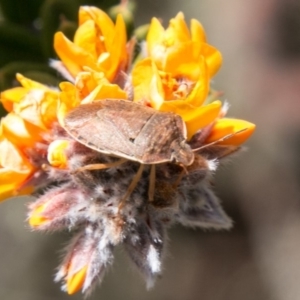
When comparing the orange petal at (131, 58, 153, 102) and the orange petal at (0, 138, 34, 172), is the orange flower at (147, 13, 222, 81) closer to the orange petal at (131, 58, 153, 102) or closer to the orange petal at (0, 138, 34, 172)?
the orange petal at (131, 58, 153, 102)

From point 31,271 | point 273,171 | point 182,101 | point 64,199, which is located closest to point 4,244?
point 31,271

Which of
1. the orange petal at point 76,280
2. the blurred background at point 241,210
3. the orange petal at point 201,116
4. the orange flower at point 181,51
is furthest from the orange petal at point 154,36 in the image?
the blurred background at point 241,210

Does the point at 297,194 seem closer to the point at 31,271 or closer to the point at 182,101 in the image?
the point at 31,271

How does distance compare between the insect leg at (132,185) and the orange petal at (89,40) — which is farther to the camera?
the orange petal at (89,40)

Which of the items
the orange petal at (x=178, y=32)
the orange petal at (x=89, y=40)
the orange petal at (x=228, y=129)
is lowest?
the orange petal at (x=228, y=129)

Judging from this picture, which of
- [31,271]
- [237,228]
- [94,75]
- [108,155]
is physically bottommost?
[31,271]

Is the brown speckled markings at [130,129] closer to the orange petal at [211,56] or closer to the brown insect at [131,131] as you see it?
the brown insect at [131,131]
